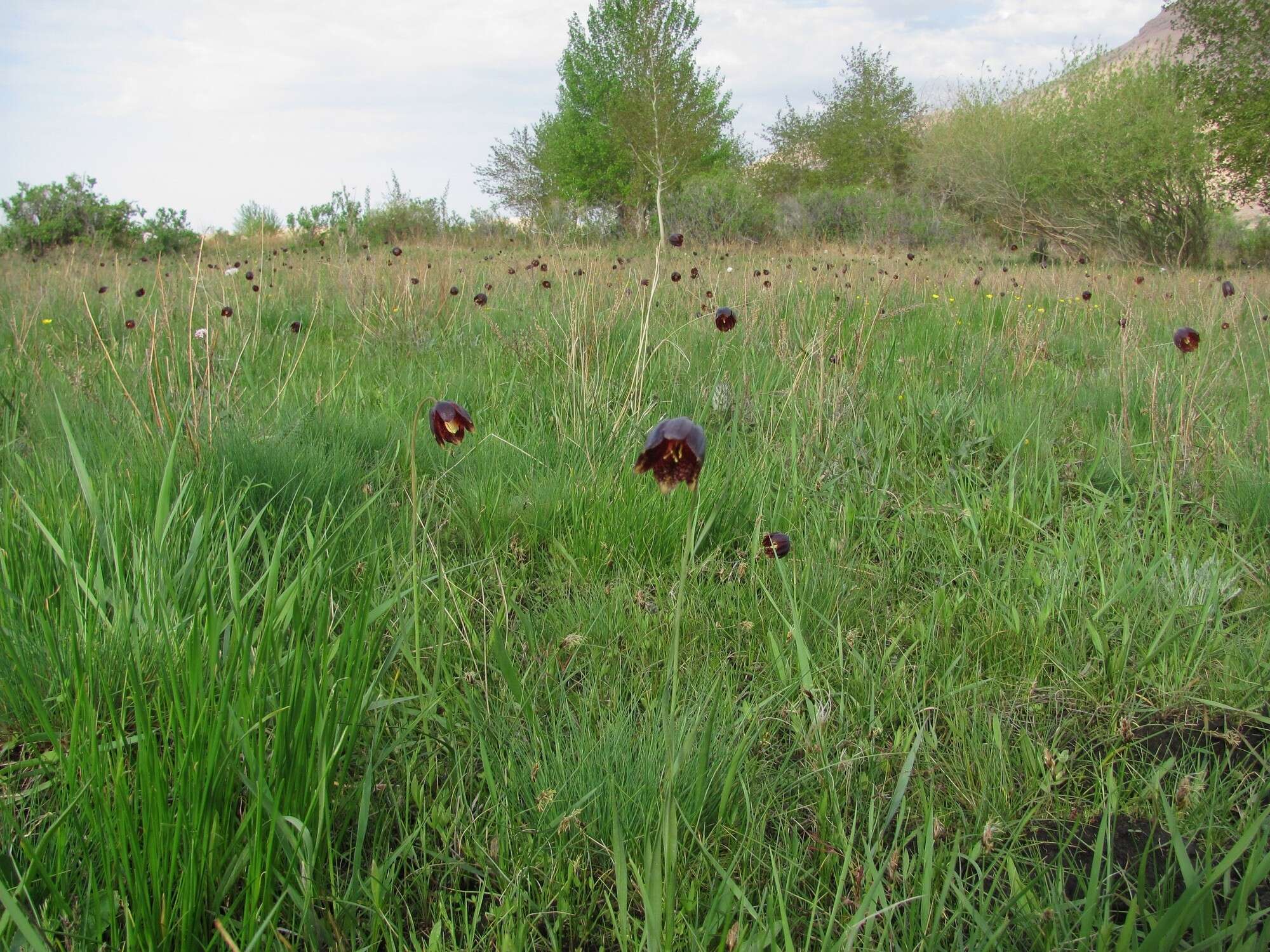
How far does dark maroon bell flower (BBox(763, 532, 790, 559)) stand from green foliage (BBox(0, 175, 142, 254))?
13209mm

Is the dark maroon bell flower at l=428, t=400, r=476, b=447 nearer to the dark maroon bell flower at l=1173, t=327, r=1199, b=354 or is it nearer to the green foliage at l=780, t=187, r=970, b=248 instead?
the dark maroon bell flower at l=1173, t=327, r=1199, b=354

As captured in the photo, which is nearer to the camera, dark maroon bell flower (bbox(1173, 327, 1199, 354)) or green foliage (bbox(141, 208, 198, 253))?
dark maroon bell flower (bbox(1173, 327, 1199, 354))

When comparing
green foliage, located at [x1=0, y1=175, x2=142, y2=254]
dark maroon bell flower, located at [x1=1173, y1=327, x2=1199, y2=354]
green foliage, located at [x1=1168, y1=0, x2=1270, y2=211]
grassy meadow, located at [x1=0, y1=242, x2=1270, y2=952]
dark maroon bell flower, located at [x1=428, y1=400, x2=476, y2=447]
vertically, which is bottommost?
grassy meadow, located at [x1=0, y1=242, x2=1270, y2=952]

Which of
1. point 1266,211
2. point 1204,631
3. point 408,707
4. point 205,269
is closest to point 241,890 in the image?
point 408,707

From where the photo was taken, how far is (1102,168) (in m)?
18.4

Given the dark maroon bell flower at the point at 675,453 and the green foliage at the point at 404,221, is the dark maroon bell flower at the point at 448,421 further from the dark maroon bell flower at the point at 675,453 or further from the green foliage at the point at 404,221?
the green foliage at the point at 404,221

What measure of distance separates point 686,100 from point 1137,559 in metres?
30.0

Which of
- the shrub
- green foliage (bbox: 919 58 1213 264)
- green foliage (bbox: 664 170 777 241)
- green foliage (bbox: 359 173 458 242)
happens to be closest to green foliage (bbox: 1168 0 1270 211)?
Result: green foliage (bbox: 919 58 1213 264)

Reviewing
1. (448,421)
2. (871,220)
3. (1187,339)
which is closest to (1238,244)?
(871,220)

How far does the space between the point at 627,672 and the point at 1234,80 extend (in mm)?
23590

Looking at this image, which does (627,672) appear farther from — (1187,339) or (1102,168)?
(1102,168)

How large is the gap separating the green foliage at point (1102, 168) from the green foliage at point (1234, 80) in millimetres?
450

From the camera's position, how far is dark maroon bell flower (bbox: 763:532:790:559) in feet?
5.75

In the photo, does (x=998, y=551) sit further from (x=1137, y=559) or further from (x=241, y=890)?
(x=241, y=890)
